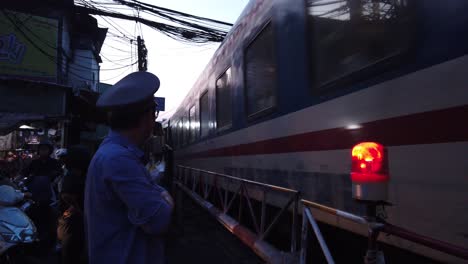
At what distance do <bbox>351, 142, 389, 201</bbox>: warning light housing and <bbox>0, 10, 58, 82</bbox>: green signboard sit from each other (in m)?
14.5

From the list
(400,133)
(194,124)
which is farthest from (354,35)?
(194,124)

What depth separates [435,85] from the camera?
191 cm

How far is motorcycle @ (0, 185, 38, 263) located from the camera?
12.5ft

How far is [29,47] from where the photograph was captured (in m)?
14.1

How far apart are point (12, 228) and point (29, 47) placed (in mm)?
12324

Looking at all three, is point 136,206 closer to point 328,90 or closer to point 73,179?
point 328,90

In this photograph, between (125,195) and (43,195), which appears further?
(43,195)

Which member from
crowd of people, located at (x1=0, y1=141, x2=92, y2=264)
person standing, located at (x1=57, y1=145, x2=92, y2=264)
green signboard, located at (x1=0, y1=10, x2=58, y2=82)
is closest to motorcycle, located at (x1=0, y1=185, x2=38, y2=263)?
crowd of people, located at (x1=0, y1=141, x2=92, y2=264)

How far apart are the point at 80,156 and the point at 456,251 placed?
3278 millimetres

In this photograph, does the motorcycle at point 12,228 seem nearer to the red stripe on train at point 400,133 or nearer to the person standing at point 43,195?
the person standing at point 43,195

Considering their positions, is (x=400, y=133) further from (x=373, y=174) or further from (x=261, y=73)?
(x=261, y=73)

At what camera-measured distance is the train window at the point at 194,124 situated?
933 centimetres

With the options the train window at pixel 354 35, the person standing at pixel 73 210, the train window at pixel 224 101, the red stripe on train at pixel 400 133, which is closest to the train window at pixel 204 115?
the train window at pixel 224 101

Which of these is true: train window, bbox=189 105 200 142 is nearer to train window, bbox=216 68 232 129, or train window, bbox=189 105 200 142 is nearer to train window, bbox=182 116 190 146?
train window, bbox=182 116 190 146
